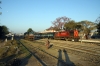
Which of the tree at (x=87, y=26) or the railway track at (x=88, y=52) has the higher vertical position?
the tree at (x=87, y=26)

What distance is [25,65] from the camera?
9.62 metres

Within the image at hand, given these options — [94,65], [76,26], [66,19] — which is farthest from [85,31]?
[94,65]

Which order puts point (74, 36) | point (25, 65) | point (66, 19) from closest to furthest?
1. point (25, 65)
2. point (74, 36)
3. point (66, 19)

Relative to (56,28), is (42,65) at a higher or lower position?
lower

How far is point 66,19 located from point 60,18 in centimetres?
394

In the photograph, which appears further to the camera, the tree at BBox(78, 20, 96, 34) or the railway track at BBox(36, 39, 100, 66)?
the tree at BBox(78, 20, 96, 34)

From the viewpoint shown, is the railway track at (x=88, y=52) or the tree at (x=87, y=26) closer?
the railway track at (x=88, y=52)

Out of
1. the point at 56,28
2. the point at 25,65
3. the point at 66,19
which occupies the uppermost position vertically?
the point at 66,19

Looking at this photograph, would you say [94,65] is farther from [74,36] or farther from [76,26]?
[76,26]

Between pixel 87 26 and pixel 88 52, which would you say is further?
pixel 87 26

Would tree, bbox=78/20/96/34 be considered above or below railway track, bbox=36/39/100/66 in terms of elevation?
above

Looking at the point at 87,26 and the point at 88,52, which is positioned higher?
the point at 87,26

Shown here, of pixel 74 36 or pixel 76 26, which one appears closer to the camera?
pixel 74 36

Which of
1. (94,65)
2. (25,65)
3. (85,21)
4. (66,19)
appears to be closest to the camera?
(94,65)
